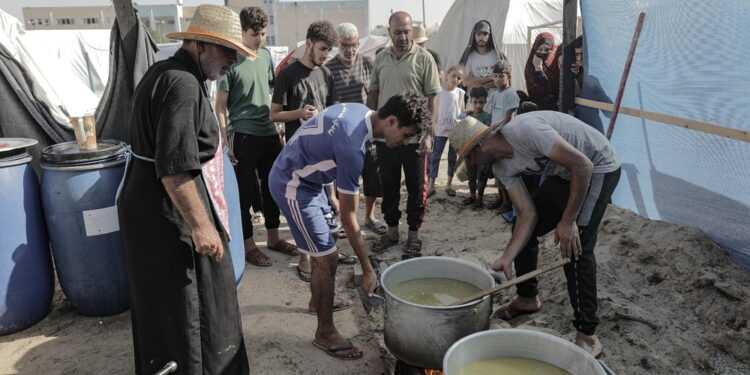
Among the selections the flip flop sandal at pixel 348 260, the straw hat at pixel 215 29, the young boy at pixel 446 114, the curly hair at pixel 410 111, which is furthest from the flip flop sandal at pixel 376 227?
the straw hat at pixel 215 29

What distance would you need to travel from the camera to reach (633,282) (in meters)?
3.51

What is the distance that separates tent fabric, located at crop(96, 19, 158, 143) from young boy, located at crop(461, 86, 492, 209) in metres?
3.68

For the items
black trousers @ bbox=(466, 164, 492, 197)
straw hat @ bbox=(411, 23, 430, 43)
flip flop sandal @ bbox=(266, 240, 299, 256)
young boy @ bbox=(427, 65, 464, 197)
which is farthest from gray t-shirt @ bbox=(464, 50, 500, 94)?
flip flop sandal @ bbox=(266, 240, 299, 256)

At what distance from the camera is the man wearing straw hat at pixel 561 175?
2.46 metres

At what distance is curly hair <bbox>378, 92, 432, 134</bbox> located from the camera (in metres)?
2.46

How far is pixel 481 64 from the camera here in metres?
6.50

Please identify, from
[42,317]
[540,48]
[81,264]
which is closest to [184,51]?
[81,264]

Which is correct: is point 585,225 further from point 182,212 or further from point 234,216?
point 234,216

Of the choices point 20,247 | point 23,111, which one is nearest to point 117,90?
point 23,111

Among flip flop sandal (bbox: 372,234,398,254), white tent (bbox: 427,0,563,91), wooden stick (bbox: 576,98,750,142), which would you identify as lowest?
flip flop sandal (bbox: 372,234,398,254)

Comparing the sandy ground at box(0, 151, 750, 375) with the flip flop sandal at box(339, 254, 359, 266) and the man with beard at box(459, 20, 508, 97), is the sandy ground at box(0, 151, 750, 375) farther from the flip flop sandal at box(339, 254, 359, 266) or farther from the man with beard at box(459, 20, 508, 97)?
the man with beard at box(459, 20, 508, 97)

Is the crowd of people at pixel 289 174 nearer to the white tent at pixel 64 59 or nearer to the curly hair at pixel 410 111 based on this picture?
the curly hair at pixel 410 111

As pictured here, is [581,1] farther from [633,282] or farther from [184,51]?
[184,51]

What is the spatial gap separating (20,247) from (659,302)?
4302mm
